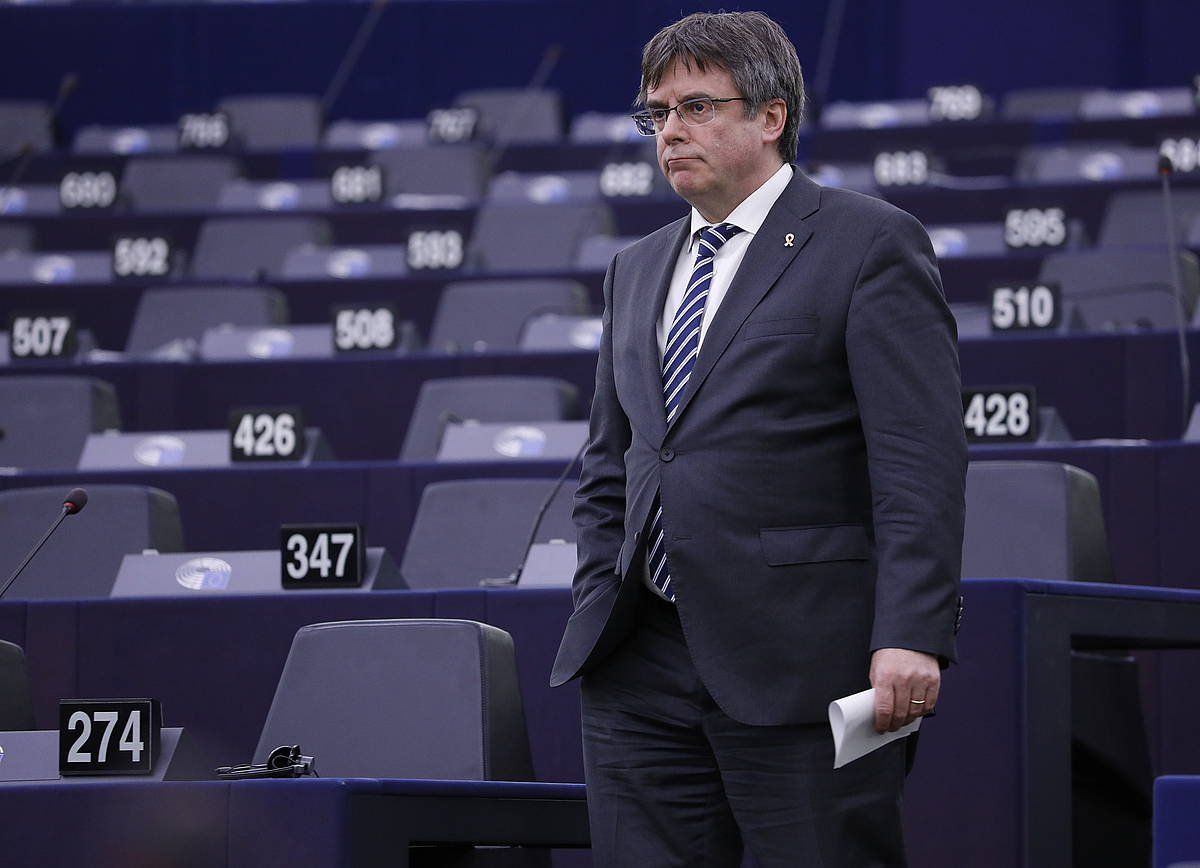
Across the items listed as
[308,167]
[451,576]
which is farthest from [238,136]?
[451,576]

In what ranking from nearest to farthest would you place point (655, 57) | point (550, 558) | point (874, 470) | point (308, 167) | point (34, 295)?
point (874, 470), point (655, 57), point (550, 558), point (34, 295), point (308, 167)

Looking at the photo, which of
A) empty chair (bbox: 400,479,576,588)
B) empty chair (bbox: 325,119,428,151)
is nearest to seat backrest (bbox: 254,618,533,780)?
empty chair (bbox: 400,479,576,588)

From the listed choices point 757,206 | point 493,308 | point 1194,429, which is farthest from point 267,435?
point 757,206

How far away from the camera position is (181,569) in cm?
339

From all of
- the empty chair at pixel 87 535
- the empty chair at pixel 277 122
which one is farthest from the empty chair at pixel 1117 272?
the empty chair at pixel 277 122

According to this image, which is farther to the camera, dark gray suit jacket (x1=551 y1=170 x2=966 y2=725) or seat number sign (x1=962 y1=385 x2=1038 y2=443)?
seat number sign (x1=962 y1=385 x2=1038 y2=443)

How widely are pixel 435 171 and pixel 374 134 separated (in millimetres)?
1555

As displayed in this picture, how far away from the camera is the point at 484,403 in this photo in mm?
4746

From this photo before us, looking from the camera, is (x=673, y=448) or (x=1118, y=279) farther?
(x=1118, y=279)

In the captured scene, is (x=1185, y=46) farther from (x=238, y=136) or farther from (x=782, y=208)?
(x=782, y=208)

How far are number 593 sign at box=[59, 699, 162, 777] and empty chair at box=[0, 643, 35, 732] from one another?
450 mm

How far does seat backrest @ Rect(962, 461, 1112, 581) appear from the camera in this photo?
10.3 ft

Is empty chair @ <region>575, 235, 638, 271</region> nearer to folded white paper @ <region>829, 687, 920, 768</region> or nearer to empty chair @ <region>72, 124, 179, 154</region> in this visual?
empty chair @ <region>72, 124, 179, 154</region>

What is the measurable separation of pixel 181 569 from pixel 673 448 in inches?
70.2
